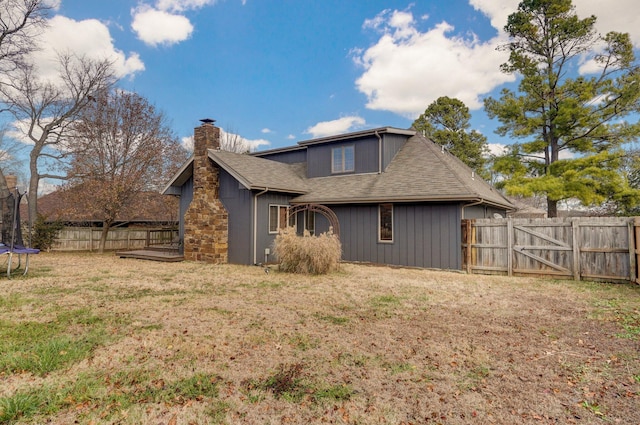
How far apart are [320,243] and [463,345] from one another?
580 centimetres

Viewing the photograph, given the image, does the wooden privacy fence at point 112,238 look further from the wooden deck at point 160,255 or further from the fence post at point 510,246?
the fence post at point 510,246

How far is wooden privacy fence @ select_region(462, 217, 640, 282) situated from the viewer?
8.54 m

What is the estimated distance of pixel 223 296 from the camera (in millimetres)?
6887

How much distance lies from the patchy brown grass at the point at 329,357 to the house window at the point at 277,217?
500cm

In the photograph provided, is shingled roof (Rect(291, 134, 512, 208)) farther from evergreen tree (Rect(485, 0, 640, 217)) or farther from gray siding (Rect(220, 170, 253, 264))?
evergreen tree (Rect(485, 0, 640, 217))

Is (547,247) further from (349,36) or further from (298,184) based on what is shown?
(349,36)

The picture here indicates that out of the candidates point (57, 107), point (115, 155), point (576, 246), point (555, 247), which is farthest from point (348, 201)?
point (57, 107)

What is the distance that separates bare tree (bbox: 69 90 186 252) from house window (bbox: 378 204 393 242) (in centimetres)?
1131

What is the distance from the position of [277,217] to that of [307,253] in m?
3.44

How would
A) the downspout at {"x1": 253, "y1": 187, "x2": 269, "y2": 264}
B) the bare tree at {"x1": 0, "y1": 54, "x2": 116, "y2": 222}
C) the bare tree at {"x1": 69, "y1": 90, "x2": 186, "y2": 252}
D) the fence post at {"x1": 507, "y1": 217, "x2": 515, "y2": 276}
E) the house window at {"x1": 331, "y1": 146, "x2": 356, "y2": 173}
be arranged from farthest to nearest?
the bare tree at {"x1": 0, "y1": 54, "x2": 116, "y2": 222}
the bare tree at {"x1": 69, "y1": 90, "x2": 186, "y2": 252}
the house window at {"x1": 331, "y1": 146, "x2": 356, "y2": 173}
the downspout at {"x1": 253, "y1": 187, "x2": 269, "y2": 264}
the fence post at {"x1": 507, "y1": 217, "x2": 515, "y2": 276}

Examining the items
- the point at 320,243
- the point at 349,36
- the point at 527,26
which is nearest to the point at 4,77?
the point at 349,36

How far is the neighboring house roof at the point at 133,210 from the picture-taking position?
51.1 ft

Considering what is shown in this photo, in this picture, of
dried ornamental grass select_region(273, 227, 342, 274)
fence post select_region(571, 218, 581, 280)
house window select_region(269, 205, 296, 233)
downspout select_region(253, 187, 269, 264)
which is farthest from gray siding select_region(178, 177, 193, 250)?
fence post select_region(571, 218, 581, 280)

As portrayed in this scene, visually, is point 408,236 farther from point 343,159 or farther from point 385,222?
point 343,159
